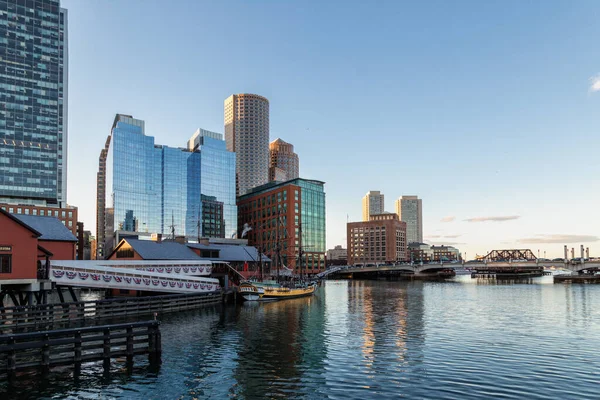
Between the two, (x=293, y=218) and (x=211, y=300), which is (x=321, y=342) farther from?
(x=293, y=218)

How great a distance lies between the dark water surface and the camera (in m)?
24.6

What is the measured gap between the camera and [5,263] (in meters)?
45.2

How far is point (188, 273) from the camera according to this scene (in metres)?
75.6

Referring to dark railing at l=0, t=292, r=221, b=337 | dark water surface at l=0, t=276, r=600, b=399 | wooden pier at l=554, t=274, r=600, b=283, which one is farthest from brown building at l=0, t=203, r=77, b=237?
wooden pier at l=554, t=274, r=600, b=283

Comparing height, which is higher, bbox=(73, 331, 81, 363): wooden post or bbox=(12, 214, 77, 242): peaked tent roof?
bbox=(12, 214, 77, 242): peaked tent roof

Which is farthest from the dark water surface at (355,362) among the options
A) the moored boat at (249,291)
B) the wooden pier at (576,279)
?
the wooden pier at (576,279)

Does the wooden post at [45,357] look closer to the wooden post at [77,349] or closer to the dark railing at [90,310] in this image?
the wooden post at [77,349]

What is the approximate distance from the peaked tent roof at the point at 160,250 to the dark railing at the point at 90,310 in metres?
15.4

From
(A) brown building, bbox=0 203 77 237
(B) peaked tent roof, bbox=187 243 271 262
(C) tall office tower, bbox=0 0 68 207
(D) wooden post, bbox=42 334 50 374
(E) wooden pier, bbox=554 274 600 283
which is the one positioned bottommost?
(E) wooden pier, bbox=554 274 600 283

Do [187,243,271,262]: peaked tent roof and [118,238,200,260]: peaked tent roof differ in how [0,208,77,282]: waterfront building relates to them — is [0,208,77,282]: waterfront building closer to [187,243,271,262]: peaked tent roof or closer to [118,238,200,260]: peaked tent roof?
[118,238,200,260]: peaked tent roof

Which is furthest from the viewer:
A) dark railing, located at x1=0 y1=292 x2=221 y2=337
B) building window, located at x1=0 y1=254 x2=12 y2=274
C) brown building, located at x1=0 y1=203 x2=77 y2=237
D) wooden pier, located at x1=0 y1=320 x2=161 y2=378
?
brown building, located at x1=0 y1=203 x2=77 y2=237

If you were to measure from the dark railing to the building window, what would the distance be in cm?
375

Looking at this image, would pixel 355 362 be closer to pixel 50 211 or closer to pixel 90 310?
pixel 90 310

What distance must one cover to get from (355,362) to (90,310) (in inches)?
1492
